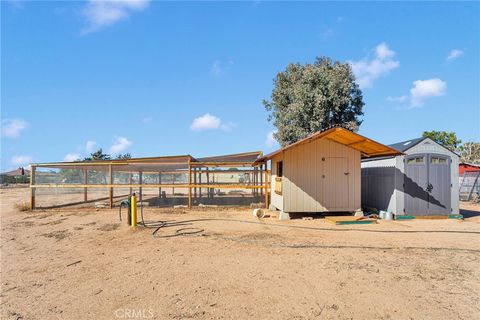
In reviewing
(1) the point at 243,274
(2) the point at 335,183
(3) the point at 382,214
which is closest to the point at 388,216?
(3) the point at 382,214

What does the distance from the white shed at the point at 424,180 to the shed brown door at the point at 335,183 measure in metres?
1.80

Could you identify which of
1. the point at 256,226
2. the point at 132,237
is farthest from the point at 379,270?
the point at 132,237

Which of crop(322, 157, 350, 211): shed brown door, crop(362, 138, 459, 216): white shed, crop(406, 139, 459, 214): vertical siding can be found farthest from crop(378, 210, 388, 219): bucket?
crop(406, 139, 459, 214): vertical siding

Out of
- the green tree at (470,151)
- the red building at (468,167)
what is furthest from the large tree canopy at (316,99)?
the green tree at (470,151)

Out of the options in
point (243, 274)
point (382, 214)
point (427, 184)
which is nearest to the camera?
point (243, 274)

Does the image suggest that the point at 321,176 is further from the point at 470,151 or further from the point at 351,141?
the point at 470,151

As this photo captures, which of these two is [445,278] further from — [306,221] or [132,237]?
[132,237]

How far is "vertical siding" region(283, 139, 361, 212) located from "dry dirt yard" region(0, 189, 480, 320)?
6.89ft

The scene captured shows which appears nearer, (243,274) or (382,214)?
(243,274)

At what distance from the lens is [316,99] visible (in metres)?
19.3

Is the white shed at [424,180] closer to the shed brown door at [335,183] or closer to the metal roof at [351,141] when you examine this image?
the metal roof at [351,141]

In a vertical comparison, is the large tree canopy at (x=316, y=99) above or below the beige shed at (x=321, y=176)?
above

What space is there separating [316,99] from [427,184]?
33.9 ft

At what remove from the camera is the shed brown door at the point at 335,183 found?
10.5 meters
